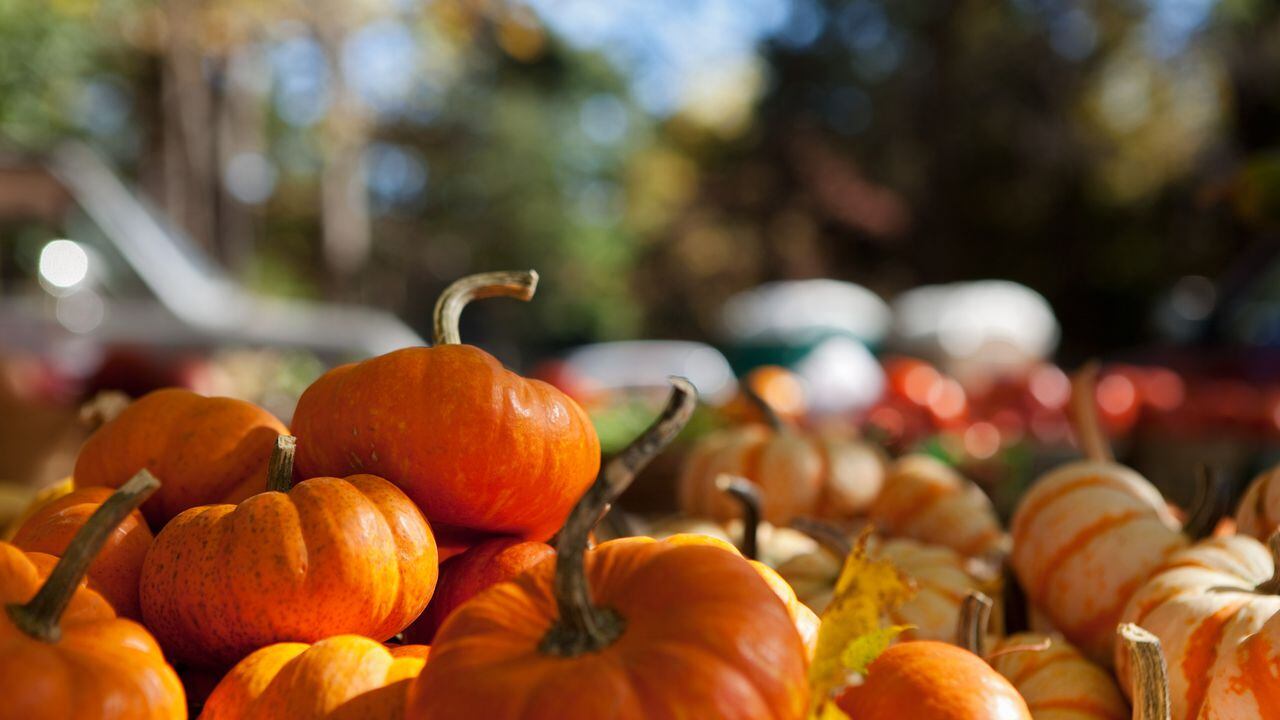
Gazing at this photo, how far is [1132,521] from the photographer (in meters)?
2.15

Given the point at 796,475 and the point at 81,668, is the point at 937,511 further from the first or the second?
the point at 81,668

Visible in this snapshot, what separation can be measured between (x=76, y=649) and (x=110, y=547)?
1.06 feet

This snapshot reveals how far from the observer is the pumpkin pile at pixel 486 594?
1.08 meters

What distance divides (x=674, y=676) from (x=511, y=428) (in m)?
0.55

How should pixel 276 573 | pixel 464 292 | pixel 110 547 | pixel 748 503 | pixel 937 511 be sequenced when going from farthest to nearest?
pixel 937 511, pixel 748 503, pixel 464 292, pixel 110 547, pixel 276 573

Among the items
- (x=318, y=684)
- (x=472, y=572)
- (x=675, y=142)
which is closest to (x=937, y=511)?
(x=472, y=572)

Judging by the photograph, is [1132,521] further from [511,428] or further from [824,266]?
[824,266]

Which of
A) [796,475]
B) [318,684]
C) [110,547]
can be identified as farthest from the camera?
[796,475]

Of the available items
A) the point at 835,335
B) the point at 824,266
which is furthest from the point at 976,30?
the point at 835,335

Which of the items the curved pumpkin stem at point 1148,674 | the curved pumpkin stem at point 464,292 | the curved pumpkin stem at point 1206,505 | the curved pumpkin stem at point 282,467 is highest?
the curved pumpkin stem at point 464,292

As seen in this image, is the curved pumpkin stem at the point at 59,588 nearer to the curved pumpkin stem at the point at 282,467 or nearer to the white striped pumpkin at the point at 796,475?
the curved pumpkin stem at the point at 282,467

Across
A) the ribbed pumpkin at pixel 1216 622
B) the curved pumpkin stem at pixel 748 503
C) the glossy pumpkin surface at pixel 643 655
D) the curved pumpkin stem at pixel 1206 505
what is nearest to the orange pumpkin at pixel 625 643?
the glossy pumpkin surface at pixel 643 655

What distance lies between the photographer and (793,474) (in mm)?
3371

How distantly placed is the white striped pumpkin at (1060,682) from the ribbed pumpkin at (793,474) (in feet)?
4.64
